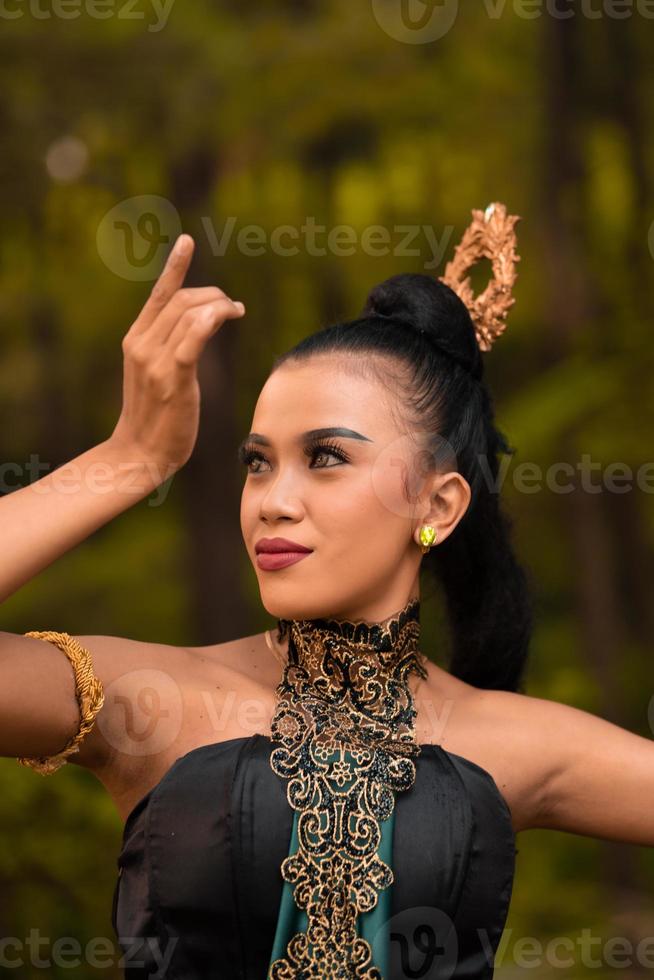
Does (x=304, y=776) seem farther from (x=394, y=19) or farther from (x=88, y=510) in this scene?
(x=394, y=19)

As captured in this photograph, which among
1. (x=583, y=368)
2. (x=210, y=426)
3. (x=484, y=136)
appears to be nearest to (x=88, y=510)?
(x=583, y=368)

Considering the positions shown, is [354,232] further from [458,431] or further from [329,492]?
[329,492]

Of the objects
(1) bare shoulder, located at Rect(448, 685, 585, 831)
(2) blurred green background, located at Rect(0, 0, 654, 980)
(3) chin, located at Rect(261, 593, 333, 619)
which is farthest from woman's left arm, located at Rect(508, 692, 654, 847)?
(2) blurred green background, located at Rect(0, 0, 654, 980)

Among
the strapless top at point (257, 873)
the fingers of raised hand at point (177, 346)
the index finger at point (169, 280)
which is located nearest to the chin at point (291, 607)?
the strapless top at point (257, 873)

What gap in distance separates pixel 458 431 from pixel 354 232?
3604mm

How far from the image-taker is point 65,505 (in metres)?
A: 2.02

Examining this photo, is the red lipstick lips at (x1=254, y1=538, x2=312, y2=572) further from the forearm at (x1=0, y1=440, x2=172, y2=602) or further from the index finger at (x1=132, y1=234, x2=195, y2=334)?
the index finger at (x1=132, y1=234, x2=195, y2=334)

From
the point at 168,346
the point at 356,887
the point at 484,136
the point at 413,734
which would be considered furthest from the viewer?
the point at 484,136

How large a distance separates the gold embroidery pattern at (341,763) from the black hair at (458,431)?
0.31 meters

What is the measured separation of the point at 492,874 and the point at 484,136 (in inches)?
166

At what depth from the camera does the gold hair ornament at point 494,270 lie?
2.77 m

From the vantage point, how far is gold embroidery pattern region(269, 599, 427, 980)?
217 cm

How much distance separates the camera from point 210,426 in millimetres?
5824

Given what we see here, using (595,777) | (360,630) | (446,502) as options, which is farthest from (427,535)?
(595,777)
